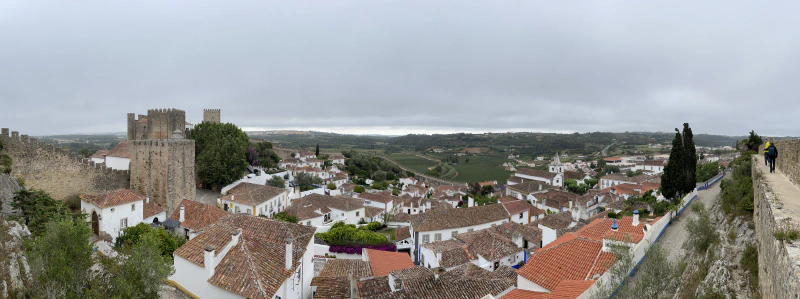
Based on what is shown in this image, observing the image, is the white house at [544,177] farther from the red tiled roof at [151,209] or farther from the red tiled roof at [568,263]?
the red tiled roof at [151,209]

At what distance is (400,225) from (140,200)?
19297mm

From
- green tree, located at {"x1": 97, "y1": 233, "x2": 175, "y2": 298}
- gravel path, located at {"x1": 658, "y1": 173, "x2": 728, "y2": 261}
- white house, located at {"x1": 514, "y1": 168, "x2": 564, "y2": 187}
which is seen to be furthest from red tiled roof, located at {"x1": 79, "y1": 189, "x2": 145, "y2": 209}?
white house, located at {"x1": 514, "y1": 168, "x2": 564, "y2": 187}

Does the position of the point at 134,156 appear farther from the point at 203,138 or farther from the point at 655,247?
the point at 655,247

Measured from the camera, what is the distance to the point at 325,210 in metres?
29.5

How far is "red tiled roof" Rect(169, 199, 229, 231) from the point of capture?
17.6 m

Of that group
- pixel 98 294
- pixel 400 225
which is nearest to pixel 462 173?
pixel 400 225

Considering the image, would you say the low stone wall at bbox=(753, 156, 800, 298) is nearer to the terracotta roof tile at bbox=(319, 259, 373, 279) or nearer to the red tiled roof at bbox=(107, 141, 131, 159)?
the terracotta roof tile at bbox=(319, 259, 373, 279)

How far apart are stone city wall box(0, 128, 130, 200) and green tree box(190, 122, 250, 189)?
771cm

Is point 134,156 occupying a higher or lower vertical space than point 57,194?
higher

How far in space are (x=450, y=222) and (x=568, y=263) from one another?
15.0 meters

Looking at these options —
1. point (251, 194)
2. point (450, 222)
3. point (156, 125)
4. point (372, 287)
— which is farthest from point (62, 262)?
point (156, 125)

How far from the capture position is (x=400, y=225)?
31250mm

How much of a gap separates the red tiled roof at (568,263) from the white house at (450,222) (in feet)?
39.1

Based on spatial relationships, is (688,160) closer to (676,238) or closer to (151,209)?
(676,238)
